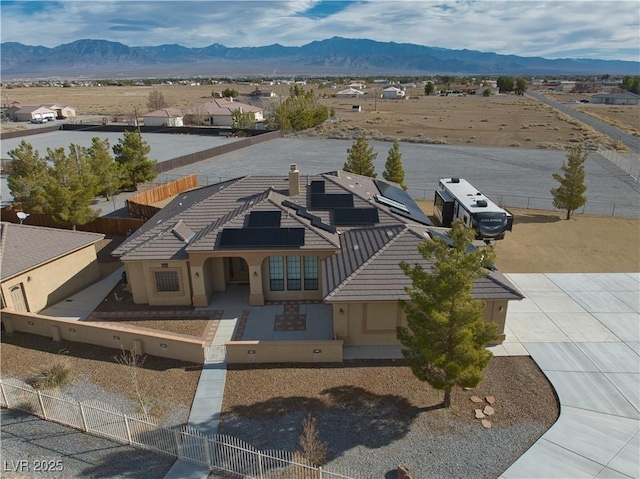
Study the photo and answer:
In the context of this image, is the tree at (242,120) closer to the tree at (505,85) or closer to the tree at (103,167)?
the tree at (103,167)

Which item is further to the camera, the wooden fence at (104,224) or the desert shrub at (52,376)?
the wooden fence at (104,224)

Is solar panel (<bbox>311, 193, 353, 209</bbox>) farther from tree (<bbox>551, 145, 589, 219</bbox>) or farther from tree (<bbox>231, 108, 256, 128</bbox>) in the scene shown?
tree (<bbox>231, 108, 256, 128</bbox>)

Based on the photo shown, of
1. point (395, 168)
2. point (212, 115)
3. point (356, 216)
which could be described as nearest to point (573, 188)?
point (395, 168)

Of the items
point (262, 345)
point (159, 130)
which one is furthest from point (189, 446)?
point (159, 130)

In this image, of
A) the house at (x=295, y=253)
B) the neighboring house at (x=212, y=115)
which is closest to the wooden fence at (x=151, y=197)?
the house at (x=295, y=253)

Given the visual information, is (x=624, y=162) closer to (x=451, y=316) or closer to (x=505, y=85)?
(x=451, y=316)

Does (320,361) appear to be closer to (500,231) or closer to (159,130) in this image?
(500,231)
